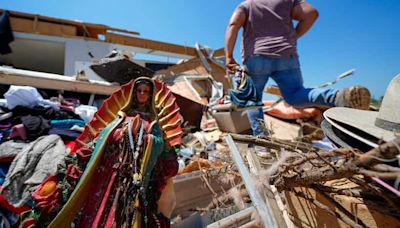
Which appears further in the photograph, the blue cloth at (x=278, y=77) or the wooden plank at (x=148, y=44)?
the wooden plank at (x=148, y=44)

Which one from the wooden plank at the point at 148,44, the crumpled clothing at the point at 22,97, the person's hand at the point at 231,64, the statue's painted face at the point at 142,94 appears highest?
the wooden plank at the point at 148,44

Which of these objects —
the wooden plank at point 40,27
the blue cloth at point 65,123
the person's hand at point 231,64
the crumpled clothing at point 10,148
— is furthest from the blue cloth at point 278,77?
the wooden plank at point 40,27

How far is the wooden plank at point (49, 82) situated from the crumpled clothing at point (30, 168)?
200 centimetres

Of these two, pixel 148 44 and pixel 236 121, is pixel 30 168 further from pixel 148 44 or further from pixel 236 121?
pixel 148 44

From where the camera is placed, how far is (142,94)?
1974 millimetres

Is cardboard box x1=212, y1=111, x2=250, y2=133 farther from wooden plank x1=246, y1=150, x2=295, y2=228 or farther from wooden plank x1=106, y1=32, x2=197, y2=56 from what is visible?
wooden plank x1=106, y1=32, x2=197, y2=56

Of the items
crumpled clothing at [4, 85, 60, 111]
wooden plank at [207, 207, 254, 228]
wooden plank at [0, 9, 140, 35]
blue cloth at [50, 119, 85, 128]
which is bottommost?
wooden plank at [207, 207, 254, 228]

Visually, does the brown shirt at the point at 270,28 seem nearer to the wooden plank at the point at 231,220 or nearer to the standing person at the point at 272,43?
Answer: the standing person at the point at 272,43

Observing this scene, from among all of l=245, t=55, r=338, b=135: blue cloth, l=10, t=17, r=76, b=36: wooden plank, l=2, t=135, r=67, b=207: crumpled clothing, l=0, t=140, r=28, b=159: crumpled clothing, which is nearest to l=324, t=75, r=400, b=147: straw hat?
l=245, t=55, r=338, b=135: blue cloth

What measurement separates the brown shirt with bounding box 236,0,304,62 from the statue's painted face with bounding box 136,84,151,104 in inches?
46.2

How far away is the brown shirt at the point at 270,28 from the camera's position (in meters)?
2.23

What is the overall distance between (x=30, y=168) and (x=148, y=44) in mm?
7972

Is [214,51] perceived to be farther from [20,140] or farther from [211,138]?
[20,140]

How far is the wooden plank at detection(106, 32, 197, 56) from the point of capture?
8.71m
